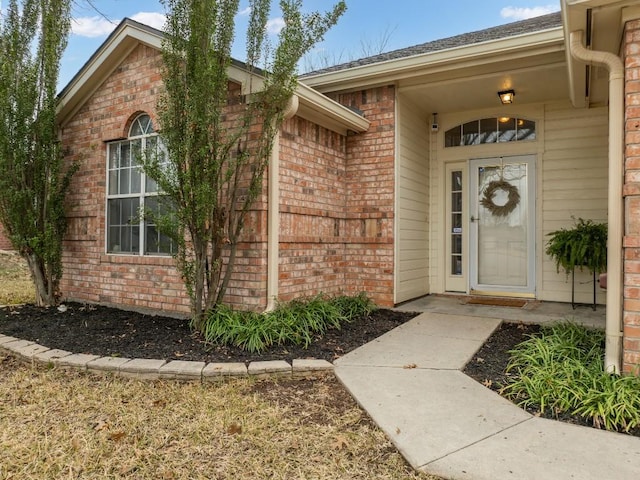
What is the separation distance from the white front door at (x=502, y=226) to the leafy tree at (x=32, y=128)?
18.5ft

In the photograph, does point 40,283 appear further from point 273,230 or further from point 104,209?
point 273,230

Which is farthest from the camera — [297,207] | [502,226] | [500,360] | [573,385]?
[502,226]

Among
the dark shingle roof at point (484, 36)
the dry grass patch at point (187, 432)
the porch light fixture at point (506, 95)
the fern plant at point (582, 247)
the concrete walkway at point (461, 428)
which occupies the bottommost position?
the dry grass patch at point (187, 432)

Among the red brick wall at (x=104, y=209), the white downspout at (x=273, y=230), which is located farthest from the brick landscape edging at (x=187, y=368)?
the red brick wall at (x=104, y=209)

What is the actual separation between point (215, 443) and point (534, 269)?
527 centimetres

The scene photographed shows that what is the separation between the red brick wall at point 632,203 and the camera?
2.80 m

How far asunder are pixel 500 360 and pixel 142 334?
127 inches

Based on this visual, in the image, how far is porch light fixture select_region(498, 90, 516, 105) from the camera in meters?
5.57

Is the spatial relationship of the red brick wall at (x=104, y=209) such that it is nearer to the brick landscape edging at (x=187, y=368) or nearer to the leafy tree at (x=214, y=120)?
the leafy tree at (x=214, y=120)

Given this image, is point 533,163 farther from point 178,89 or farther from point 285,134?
point 178,89

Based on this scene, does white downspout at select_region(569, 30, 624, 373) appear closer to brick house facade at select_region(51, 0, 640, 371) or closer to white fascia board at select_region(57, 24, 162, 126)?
brick house facade at select_region(51, 0, 640, 371)

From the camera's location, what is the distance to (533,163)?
6.18m

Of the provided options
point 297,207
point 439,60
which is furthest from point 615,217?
point 297,207

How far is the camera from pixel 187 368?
320 centimetres
